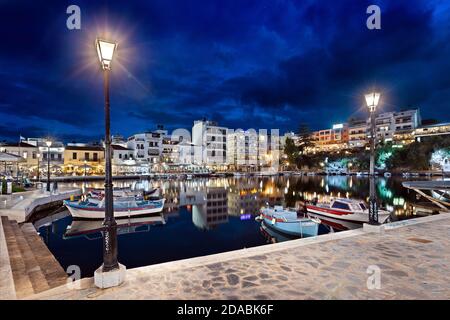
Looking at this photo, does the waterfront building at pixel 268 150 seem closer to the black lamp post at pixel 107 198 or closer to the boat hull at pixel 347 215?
the boat hull at pixel 347 215

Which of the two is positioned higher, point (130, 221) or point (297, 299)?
point (297, 299)

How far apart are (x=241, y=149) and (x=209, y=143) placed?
16.6 meters

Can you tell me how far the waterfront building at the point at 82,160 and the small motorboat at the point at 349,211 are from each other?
6095 centimetres

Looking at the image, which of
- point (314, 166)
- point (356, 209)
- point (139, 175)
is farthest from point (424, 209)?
point (314, 166)

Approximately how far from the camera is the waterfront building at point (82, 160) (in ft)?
205

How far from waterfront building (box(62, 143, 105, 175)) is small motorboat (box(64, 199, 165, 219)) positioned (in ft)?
162

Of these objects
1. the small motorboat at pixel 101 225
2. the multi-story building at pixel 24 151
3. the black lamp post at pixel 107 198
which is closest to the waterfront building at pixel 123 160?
the multi-story building at pixel 24 151

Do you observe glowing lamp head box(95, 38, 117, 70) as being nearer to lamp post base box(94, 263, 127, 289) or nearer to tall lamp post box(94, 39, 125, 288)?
tall lamp post box(94, 39, 125, 288)

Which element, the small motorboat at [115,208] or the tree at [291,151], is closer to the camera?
the small motorboat at [115,208]

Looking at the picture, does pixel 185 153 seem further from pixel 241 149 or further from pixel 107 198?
pixel 107 198

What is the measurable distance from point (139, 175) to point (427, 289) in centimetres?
6854

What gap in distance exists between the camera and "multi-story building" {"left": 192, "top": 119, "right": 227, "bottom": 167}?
87562 mm

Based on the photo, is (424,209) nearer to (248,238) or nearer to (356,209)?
(356,209)

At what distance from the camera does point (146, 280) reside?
506 centimetres
